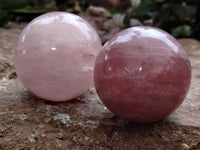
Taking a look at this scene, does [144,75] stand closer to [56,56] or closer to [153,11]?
[56,56]

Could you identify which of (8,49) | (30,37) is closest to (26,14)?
(8,49)

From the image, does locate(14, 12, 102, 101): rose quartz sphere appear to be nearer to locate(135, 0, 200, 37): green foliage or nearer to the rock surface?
the rock surface

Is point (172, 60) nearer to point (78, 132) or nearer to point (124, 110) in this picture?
point (124, 110)

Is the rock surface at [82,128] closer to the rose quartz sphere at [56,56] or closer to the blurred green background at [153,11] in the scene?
the rose quartz sphere at [56,56]

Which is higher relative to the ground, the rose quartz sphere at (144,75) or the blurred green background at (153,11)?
the rose quartz sphere at (144,75)

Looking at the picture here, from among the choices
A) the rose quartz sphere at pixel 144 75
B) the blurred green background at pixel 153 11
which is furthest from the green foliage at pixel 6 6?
the rose quartz sphere at pixel 144 75
